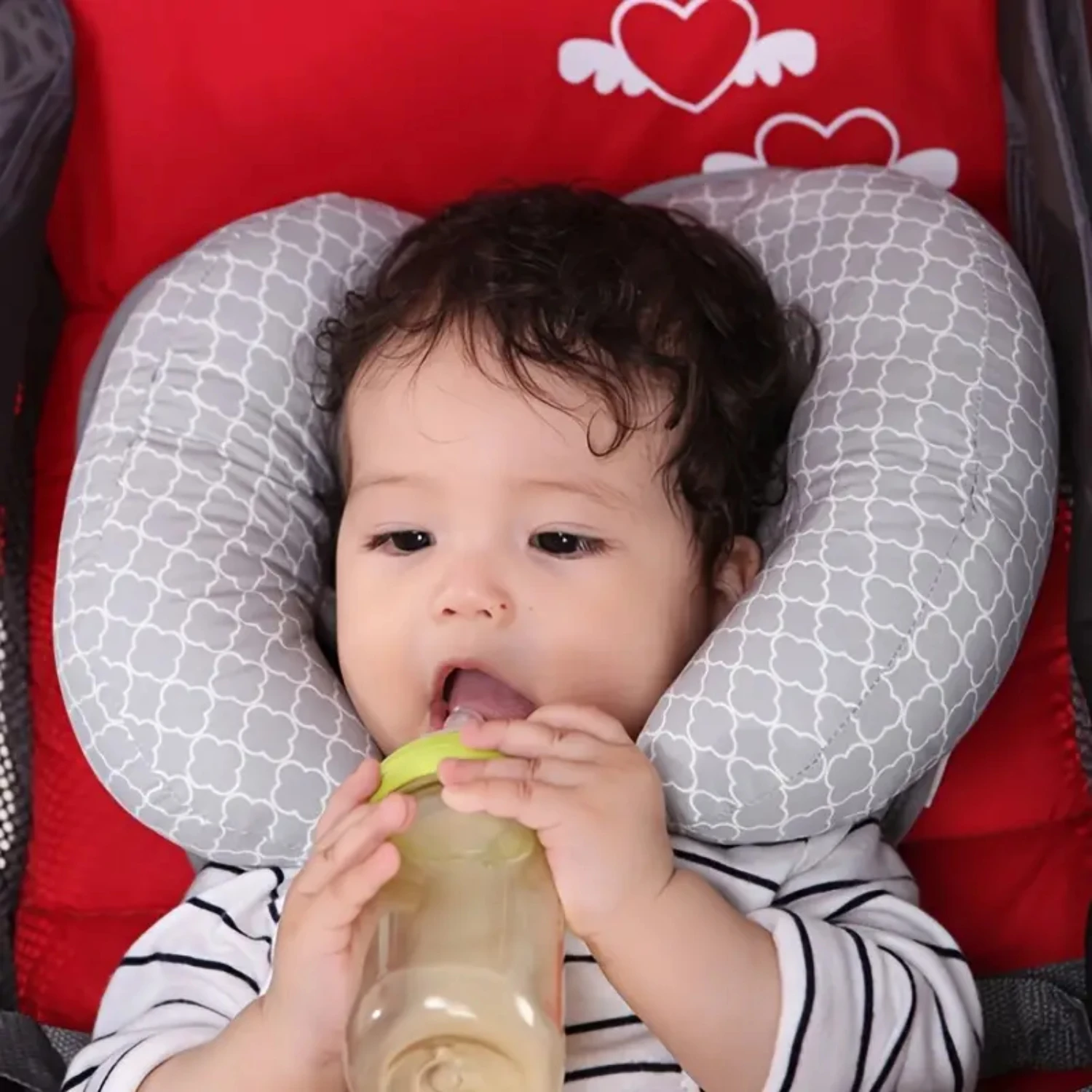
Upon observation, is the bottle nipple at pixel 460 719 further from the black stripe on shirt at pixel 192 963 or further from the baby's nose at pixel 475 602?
the black stripe on shirt at pixel 192 963

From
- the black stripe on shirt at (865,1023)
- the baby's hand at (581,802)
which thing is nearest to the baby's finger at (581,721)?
the baby's hand at (581,802)

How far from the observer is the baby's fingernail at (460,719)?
946 mm

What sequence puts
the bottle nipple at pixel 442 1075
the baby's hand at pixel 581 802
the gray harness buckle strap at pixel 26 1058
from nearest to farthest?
the bottle nipple at pixel 442 1075 < the baby's hand at pixel 581 802 < the gray harness buckle strap at pixel 26 1058

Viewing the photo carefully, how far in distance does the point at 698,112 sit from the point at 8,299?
22.3 inches

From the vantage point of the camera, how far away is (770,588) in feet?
3.44

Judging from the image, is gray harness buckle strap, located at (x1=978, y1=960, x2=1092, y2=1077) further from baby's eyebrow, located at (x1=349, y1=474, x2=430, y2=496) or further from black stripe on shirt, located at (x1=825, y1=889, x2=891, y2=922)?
baby's eyebrow, located at (x1=349, y1=474, x2=430, y2=496)

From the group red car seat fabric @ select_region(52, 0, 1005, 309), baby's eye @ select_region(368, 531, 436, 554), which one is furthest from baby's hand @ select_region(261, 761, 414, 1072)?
red car seat fabric @ select_region(52, 0, 1005, 309)

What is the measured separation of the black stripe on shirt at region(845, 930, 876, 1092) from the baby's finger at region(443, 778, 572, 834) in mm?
231

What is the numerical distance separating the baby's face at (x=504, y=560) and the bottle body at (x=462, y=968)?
6.0 inches

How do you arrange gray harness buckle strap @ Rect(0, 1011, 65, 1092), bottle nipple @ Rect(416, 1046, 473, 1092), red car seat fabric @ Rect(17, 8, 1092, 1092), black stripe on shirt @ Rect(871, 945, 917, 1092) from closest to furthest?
bottle nipple @ Rect(416, 1046, 473, 1092), black stripe on shirt @ Rect(871, 945, 917, 1092), gray harness buckle strap @ Rect(0, 1011, 65, 1092), red car seat fabric @ Rect(17, 8, 1092, 1092)

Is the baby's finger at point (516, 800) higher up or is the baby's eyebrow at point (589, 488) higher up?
the baby's eyebrow at point (589, 488)

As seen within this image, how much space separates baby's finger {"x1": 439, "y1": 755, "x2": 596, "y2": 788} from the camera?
860mm

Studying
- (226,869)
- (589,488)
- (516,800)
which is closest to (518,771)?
(516,800)

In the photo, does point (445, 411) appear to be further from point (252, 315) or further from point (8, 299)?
point (8, 299)
